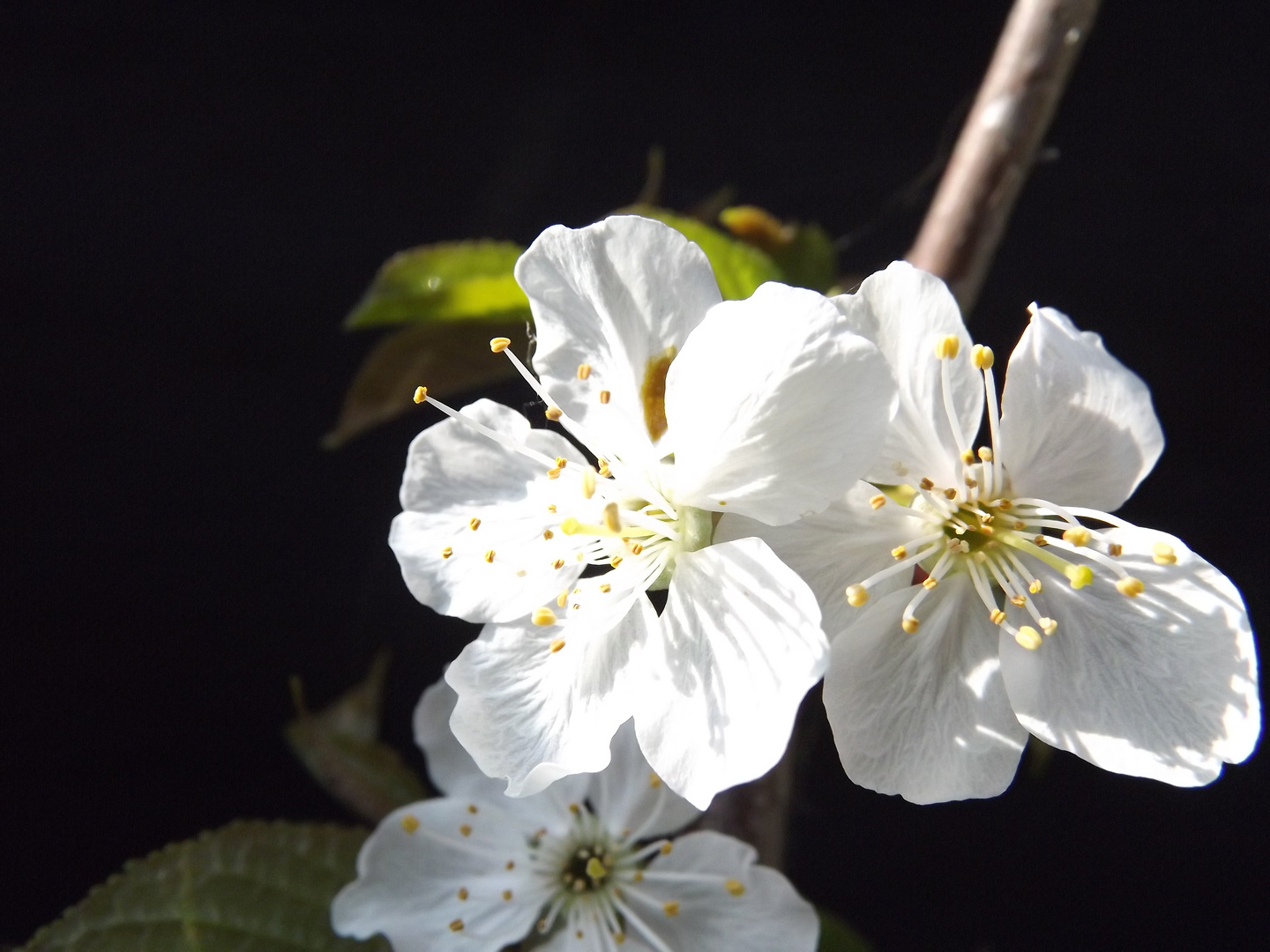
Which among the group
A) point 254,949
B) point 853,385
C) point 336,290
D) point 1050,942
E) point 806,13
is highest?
point 806,13

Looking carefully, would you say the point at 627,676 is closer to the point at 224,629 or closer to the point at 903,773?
the point at 903,773

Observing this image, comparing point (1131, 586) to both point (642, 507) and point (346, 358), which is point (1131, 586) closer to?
point (642, 507)

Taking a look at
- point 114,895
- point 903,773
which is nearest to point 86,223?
point 114,895

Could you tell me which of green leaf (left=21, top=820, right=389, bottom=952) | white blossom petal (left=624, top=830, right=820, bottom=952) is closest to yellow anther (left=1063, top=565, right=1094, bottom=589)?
white blossom petal (left=624, top=830, right=820, bottom=952)

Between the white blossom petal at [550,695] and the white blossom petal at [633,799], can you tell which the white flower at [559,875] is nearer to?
the white blossom petal at [633,799]

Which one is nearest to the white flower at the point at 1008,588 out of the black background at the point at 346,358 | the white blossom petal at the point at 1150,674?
the white blossom petal at the point at 1150,674

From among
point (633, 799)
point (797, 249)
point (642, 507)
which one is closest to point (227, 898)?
point (633, 799)
